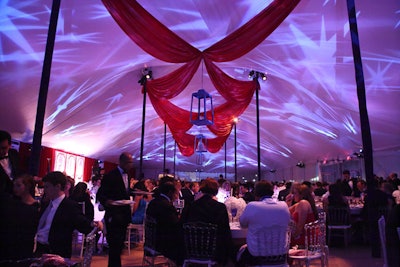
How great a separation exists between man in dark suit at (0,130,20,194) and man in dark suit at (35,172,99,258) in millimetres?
438

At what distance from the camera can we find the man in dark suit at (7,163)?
293cm

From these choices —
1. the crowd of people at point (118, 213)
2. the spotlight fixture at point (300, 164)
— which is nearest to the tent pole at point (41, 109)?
the crowd of people at point (118, 213)

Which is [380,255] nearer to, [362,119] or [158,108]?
[362,119]

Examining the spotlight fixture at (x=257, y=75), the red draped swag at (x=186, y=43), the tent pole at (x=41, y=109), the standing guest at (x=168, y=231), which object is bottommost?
the standing guest at (x=168, y=231)

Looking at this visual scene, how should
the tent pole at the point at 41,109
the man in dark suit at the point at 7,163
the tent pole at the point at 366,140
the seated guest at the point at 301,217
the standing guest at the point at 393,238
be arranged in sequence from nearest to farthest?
the standing guest at the point at 393,238 < the man in dark suit at the point at 7,163 < the seated guest at the point at 301,217 < the tent pole at the point at 41,109 < the tent pole at the point at 366,140

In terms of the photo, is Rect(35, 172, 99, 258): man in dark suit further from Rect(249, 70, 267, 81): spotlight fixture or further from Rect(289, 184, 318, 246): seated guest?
Rect(249, 70, 267, 81): spotlight fixture

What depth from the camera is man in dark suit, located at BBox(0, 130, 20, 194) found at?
293 centimetres

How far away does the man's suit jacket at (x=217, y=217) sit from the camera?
381 cm

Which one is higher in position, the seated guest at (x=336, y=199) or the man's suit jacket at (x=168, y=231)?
the seated guest at (x=336, y=199)

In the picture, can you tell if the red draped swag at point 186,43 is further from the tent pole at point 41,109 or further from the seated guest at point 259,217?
the seated guest at point 259,217

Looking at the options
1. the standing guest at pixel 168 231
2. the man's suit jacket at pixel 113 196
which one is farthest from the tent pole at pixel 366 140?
the man's suit jacket at pixel 113 196

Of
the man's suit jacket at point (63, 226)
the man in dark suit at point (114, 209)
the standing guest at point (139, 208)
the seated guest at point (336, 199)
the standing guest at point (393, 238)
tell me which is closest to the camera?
the standing guest at point (393, 238)

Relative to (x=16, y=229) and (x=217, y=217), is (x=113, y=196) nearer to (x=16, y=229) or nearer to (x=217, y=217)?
(x=217, y=217)

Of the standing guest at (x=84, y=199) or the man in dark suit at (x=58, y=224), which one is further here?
the standing guest at (x=84, y=199)
